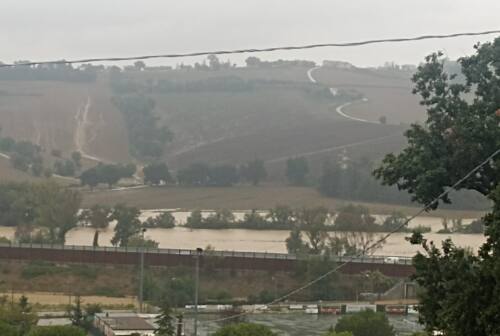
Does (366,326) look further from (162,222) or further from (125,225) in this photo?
(162,222)

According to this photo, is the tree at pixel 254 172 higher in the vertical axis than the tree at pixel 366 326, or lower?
higher

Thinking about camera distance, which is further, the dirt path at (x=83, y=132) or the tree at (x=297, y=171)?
the dirt path at (x=83, y=132)

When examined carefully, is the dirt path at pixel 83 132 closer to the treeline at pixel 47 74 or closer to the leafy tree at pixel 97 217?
the treeline at pixel 47 74

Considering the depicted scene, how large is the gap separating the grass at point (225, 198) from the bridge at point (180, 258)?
12.4 m

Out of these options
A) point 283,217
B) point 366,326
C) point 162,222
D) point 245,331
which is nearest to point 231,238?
point 283,217

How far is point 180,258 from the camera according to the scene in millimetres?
34938

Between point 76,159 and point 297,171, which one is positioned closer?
point 297,171

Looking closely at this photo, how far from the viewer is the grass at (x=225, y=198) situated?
162 feet

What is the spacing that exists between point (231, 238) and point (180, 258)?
26.1ft

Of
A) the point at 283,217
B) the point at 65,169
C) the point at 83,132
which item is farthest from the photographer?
the point at 83,132

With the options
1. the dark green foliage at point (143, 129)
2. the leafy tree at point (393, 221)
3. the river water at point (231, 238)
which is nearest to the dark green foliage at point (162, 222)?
the river water at point (231, 238)

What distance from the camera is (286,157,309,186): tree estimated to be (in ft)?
182

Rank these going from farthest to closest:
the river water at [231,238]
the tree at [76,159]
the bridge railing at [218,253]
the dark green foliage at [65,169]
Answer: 1. the tree at [76,159]
2. the dark green foliage at [65,169]
3. the river water at [231,238]
4. the bridge railing at [218,253]

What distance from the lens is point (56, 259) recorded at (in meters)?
35.2
